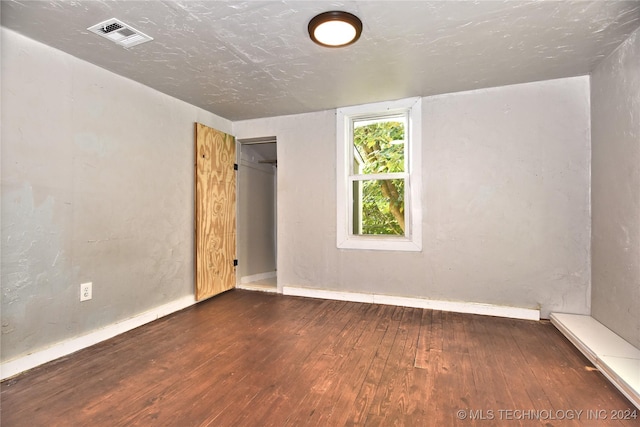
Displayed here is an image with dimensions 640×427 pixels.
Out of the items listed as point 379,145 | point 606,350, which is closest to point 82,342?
point 379,145

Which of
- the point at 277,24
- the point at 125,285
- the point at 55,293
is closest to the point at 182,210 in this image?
the point at 125,285

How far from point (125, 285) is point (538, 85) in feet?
14.3

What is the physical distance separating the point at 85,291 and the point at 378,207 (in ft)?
9.69

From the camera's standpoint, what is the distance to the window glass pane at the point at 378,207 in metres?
3.46

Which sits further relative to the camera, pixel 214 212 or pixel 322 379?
pixel 214 212

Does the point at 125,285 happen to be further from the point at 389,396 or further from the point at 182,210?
the point at 389,396

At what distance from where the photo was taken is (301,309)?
10.5ft

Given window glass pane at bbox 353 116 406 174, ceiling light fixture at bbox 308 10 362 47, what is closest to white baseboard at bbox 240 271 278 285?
window glass pane at bbox 353 116 406 174

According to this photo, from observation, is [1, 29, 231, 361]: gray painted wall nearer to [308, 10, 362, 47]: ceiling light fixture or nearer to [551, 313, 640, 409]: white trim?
[308, 10, 362, 47]: ceiling light fixture

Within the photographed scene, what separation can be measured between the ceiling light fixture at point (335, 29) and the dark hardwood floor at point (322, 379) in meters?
2.27

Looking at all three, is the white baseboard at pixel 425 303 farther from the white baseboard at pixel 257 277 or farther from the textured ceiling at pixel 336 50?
the textured ceiling at pixel 336 50

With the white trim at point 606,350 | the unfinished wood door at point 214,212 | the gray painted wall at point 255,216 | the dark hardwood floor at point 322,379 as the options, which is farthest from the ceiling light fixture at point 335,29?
the white trim at point 606,350

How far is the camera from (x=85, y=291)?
2.35 meters

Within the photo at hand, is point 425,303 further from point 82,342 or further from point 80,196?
point 80,196
